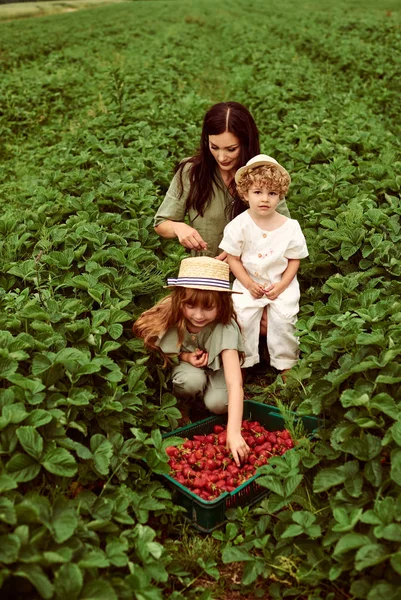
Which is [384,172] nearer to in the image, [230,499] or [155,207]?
[155,207]

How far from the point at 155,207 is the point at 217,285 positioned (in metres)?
2.37

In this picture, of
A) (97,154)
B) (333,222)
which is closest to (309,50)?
(97,154)

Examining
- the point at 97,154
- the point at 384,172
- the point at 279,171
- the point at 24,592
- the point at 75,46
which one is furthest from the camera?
the point at 75,46

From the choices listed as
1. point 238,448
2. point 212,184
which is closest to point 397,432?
point 238,448

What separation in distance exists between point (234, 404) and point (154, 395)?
0.70 metres

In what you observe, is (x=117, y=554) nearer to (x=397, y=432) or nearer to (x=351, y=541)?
(x=351, y=541)

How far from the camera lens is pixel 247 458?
3348mm

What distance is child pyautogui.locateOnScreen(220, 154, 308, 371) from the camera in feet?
13.6

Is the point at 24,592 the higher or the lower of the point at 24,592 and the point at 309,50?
the higher

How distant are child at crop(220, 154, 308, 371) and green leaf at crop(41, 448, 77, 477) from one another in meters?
1.96

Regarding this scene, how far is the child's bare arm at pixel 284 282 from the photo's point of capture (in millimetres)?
4168

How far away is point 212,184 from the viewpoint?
482 cm

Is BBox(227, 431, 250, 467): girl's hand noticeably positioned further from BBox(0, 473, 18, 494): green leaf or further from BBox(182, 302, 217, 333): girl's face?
BBox(0, 473, 18, 494): green leaf

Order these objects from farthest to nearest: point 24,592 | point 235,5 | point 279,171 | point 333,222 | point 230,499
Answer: point 235,5 → point 333,222 → point 279,171 → point 230,499 → point 24,592
